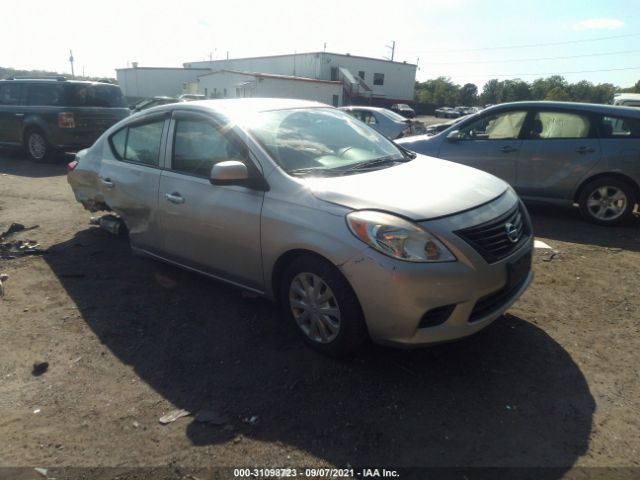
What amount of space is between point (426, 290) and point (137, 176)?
2871 millimetres

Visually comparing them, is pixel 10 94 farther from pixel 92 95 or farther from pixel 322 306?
pixel 322 306

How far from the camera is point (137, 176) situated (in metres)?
4.20

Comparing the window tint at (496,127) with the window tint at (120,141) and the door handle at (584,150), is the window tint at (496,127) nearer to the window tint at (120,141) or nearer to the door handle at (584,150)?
the door handle at (584,150)

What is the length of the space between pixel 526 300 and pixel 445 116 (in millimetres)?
55363

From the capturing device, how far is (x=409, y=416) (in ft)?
8.53

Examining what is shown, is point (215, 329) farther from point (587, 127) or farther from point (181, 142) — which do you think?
point (587, 127)

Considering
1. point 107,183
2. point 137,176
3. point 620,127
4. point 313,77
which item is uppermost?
point 313,77

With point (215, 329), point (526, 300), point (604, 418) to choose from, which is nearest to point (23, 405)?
point (215, 329)

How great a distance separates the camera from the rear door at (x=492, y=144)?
6.62 metres

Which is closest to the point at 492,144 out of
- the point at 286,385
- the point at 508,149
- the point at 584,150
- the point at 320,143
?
the point at 508,149

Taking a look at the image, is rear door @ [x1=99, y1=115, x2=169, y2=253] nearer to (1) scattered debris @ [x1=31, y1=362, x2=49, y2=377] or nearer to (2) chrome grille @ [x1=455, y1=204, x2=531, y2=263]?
(1) scattered debris @ [x1=31, y1=362, x2=49, y2=377]

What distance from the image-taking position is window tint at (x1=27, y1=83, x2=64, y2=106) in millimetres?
10664

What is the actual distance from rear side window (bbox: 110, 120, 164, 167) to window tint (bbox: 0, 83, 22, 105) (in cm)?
858

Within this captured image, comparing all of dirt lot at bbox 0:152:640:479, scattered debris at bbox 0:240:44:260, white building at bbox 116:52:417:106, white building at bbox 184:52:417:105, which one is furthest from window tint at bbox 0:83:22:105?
white building at bbox 184:52:417:105
